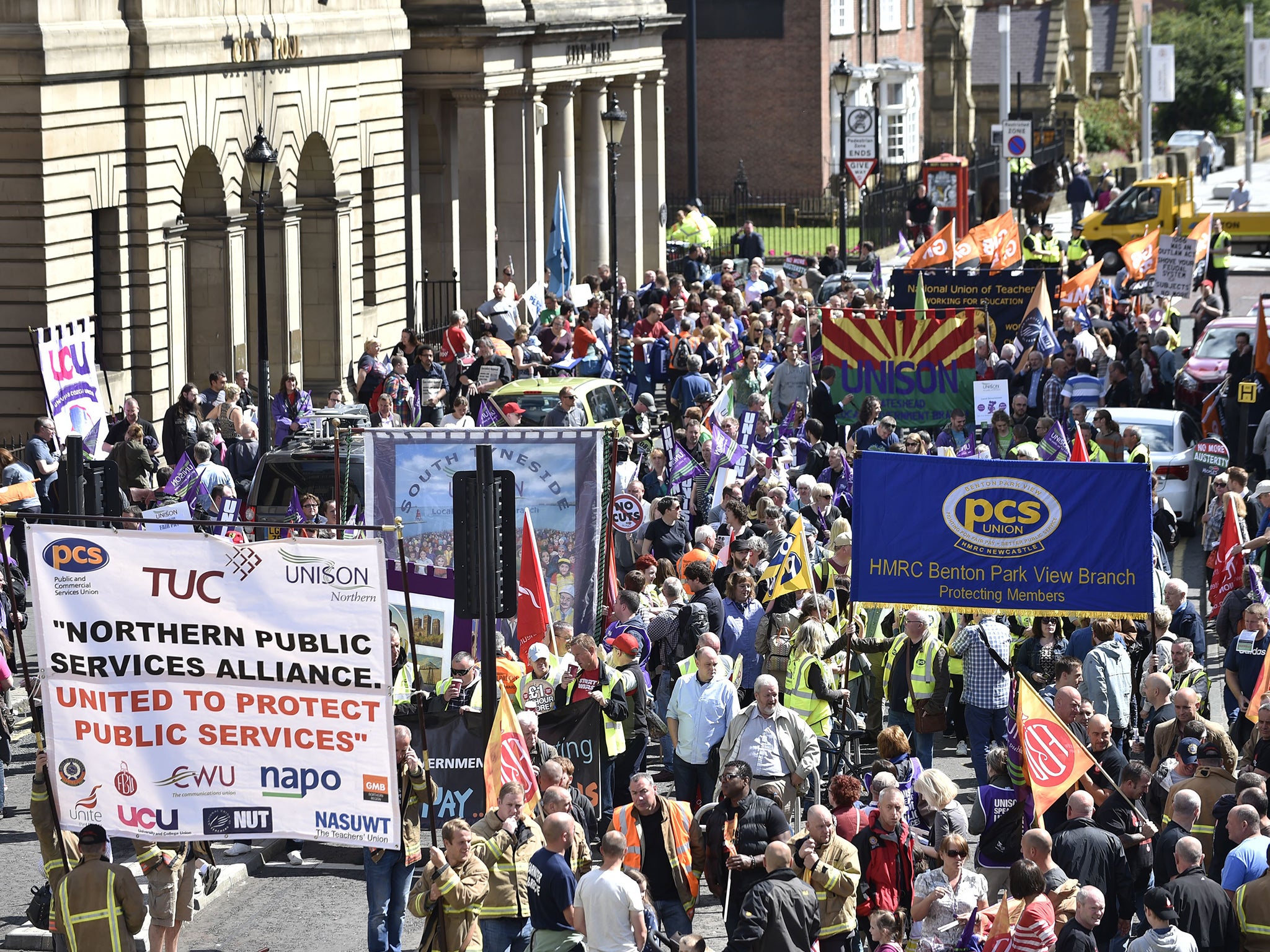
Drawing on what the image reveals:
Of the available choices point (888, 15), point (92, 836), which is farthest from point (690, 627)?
point (888, 15)

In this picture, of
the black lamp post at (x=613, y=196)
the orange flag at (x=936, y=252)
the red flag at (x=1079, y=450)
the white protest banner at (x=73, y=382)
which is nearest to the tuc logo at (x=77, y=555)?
the red flag at (x=1079, y=450)

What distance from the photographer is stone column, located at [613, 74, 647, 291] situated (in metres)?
48.6

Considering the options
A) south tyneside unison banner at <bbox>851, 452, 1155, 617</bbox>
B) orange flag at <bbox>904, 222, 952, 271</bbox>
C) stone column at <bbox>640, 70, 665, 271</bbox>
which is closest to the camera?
south tyneside unison banner at <bbox>851, 452, 1155, 617</bbox>

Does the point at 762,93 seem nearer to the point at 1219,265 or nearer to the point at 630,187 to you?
the point at 630,187

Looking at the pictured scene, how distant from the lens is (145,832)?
1107 centimetres

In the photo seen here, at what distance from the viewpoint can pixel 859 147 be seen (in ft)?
137

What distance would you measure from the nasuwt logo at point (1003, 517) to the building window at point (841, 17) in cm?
5218

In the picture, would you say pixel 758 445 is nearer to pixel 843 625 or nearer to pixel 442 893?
pixel 843 625

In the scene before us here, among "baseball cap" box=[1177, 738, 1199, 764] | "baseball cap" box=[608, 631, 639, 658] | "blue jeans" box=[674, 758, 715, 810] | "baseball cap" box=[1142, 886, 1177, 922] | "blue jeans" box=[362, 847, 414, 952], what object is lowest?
"blue jeans" box=[362, 847, 414, 952]

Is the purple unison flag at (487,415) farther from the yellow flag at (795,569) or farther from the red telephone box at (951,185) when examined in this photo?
the red telephone box at (951,185)

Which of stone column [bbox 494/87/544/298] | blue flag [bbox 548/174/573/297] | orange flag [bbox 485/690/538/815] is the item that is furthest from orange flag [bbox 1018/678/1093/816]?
stone column [bbox 494/87/544/298]

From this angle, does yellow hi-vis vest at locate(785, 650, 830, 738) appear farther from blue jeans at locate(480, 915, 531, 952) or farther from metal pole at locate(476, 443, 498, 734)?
blue jeans at locate(480, 915, 531, 952)

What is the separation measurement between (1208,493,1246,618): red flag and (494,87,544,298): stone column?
978 inches

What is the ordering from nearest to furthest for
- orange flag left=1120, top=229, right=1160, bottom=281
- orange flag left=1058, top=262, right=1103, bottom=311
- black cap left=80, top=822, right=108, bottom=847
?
black cap left=80, top=822, right=108, bottom=847, orange flag left=1058, top=262, right=1103, bottom=311, orange flag left=1120, top=229, right=1160, bottom=281
